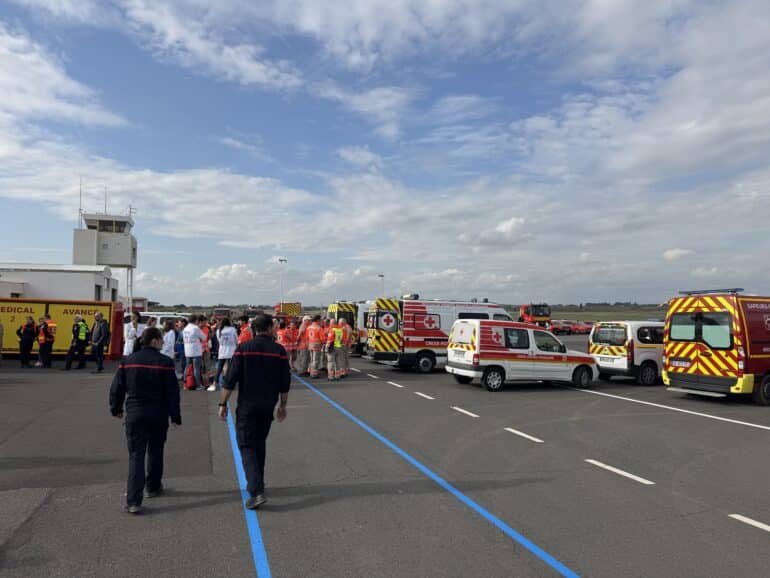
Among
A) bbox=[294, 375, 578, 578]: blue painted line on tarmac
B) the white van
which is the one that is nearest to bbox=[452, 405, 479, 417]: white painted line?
bbox=[294, 375, 578, 578]: blue painted line on tarmac

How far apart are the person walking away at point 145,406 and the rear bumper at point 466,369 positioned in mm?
10165

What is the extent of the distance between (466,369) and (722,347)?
594 cm

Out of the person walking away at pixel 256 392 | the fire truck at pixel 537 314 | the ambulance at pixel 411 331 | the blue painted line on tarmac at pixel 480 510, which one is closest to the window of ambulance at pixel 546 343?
the ambulance at pixel 411 331

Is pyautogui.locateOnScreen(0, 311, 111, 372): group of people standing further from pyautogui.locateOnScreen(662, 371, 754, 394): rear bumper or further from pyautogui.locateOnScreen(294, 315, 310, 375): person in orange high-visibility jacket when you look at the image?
pyautogui.locateOnScreen(662, 371, 754, 394): rear bumper

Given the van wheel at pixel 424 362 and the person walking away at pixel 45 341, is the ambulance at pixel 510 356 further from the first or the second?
the person walking away at pixel 45 341

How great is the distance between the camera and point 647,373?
672 inches

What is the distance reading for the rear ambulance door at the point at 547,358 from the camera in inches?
613

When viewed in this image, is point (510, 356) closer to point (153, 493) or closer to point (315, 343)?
point (315, 343)

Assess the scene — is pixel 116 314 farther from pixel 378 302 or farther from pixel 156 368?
pixel 156 368

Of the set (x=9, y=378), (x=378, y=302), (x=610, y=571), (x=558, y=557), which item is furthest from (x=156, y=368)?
(x=378, y=302)

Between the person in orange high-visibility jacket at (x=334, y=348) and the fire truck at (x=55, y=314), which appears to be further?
the fire truck at (x=55, y=314)

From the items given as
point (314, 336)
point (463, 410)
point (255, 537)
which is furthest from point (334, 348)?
point (255, 537)

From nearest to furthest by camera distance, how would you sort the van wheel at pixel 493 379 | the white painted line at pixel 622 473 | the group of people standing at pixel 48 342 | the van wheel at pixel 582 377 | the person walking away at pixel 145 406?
the person walking away at pixel 145 406, the white painted line at pixel 622 473, the van wheel at pixel 493 379, the van wheel at pixel 582 377, the group of people standing at pixel 48 342

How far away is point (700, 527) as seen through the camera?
5.21m
